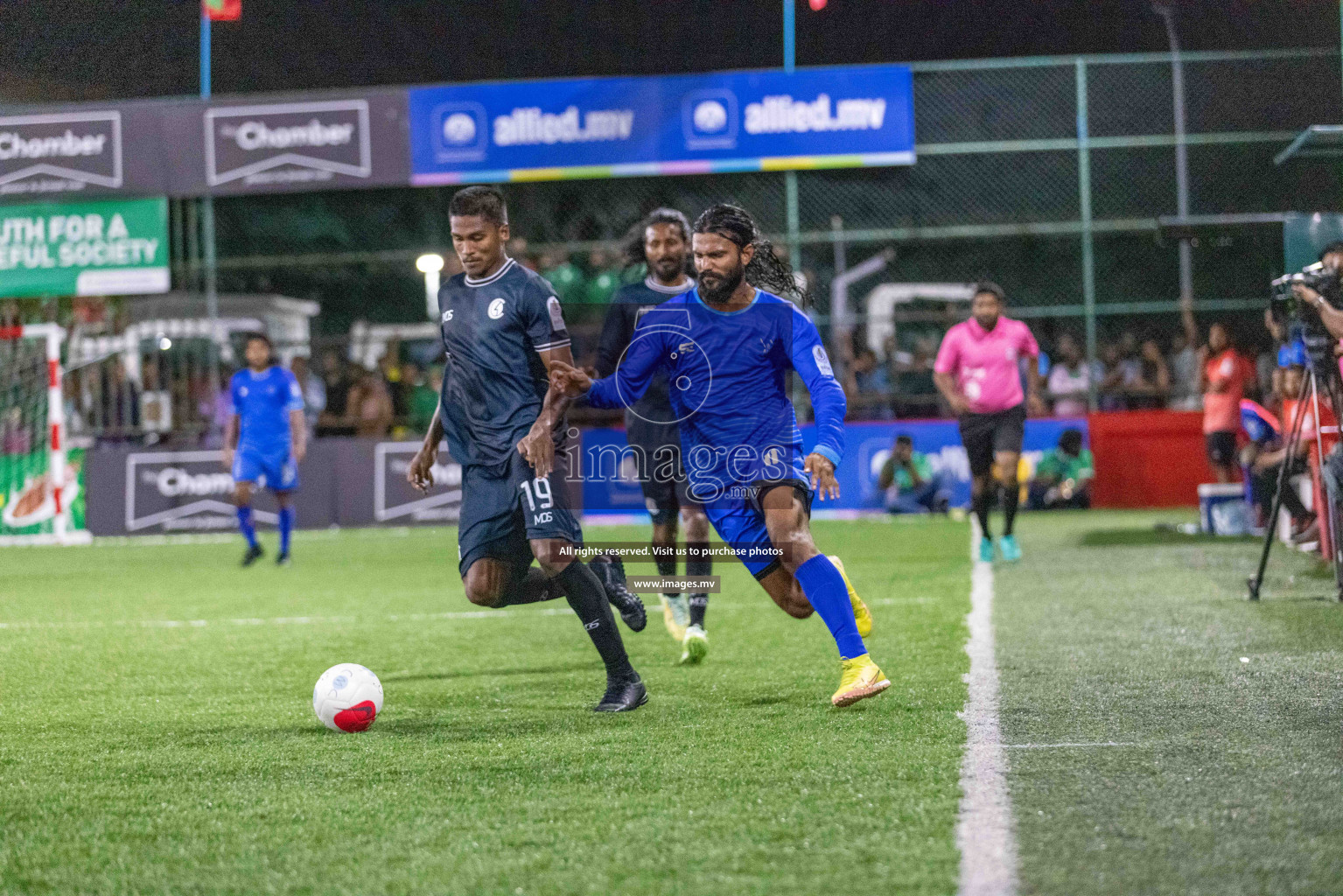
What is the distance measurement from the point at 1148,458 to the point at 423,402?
30.4 feet

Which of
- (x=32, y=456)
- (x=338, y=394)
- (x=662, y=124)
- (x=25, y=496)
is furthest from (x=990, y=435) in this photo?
(x=25, y=496)

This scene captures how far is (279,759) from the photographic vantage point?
4969mm

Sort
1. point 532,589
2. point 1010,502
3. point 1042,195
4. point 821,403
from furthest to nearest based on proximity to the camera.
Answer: point 1042,195, point 1010,502, point 532,589, point 821,403

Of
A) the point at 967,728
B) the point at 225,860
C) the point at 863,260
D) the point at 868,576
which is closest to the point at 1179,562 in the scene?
the point at 868,576

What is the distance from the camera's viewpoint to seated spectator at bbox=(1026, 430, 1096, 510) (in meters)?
18.5

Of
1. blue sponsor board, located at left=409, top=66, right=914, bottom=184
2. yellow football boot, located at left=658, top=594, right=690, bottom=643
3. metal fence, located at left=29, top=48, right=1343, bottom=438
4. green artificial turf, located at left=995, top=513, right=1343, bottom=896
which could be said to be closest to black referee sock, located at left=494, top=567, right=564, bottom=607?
yellow football boot, located at left=658, top=594, right=690, bottom=643

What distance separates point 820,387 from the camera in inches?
220

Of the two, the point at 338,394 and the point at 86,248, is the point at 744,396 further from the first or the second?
the point at 86,248

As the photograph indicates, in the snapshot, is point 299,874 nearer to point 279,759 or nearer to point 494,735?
point 279,759

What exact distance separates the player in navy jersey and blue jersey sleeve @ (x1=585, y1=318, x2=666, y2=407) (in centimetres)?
150

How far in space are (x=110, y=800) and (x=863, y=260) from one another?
2152 cm

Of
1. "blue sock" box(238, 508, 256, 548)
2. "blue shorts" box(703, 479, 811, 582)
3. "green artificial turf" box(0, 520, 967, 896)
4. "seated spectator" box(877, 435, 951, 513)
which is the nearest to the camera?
"green artificial turf" box(0, 520, 967, 896)

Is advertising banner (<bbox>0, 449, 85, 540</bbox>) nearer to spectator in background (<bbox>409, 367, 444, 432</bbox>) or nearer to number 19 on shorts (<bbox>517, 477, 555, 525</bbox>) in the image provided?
spectator in background (<bbox>409, 367, 444, 432</bbox>)

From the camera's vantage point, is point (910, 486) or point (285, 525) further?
point (910, 486)
